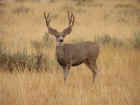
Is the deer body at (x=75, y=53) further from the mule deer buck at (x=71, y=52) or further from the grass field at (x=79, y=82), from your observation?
the grass field at (x=79, y=82)

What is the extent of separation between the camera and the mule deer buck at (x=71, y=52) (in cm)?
688

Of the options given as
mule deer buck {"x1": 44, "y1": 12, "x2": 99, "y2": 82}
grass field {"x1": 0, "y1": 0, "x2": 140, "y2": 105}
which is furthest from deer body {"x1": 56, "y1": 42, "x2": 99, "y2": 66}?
grass field {"x1": 0, "y1": 0, "x2": 140, "y2": 105}

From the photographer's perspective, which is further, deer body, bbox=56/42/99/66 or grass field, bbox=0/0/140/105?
deer body, bbox=56/42/99/66

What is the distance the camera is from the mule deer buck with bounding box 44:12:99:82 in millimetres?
6879

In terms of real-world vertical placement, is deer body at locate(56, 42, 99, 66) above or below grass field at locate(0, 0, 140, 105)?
above

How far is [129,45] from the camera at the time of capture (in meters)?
11.9

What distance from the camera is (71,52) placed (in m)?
7.14

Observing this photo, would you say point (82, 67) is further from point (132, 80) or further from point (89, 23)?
point (89, 23)

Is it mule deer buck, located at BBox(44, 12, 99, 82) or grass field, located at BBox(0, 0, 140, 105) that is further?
mule deer buck, located at BBox(44, 12, 99, 82)

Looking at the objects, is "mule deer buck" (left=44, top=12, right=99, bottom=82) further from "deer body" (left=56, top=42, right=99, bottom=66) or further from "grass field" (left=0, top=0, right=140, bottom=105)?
"grass field" (left=0, top=0, right=140, bottom=105)

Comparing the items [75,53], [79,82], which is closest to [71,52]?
[75,53]

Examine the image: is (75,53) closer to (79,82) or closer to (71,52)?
(71,52)

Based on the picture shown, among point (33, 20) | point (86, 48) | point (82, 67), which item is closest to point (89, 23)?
point (33, 20)

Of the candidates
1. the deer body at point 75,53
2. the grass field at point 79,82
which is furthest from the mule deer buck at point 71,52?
the grass field at point 79,82
